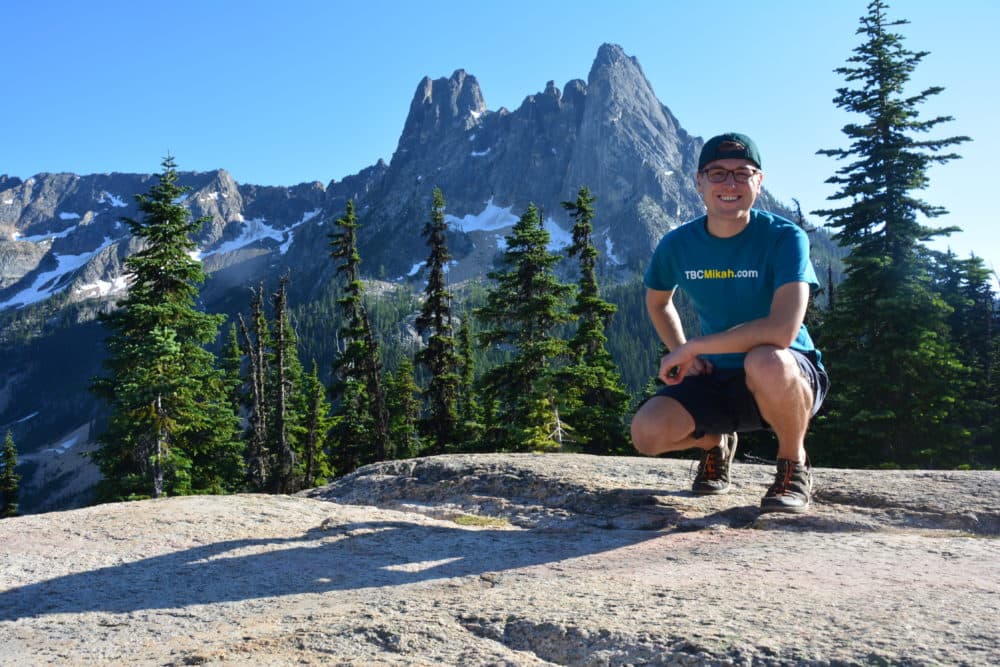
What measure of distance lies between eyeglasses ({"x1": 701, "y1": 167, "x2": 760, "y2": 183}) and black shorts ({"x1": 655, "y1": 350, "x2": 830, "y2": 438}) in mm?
1118

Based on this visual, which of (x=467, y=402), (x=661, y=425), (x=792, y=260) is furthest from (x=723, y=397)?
(x=467, y=402)

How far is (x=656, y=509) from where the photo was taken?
4.40 m

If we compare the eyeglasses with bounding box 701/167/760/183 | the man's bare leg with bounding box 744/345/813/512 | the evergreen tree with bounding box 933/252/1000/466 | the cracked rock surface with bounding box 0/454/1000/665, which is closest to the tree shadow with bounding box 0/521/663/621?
the cracked rock surface with bounding box 0/454/1000/665

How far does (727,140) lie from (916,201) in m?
16.7

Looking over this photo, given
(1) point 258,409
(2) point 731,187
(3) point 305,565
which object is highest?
(2) point 731,187

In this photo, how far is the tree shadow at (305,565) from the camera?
303cm

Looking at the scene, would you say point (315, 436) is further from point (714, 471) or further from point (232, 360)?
point (714, 471)

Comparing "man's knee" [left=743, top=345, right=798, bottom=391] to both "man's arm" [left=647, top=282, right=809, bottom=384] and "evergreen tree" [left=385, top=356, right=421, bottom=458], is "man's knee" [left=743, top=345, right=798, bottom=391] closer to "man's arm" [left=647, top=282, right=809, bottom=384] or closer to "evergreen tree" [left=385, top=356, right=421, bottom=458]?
"man's arm" [left=647, top=282, right=809, bottom=384]

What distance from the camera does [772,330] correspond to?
3615 millimetres

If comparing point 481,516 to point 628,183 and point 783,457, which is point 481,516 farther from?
point 628,183

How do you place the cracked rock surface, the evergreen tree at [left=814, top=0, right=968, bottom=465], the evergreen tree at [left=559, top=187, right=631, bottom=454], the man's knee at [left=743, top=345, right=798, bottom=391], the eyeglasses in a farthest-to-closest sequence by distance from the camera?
the evergreen tree at [left=559, top=187, right=631, bottom=454]
the evergreen tree at [left=814, top=0, right=968, bottom=465]
the eyeglasses
the man's knee at [left=743, top=345, right=798, bottom=391]
the cracked rock surface

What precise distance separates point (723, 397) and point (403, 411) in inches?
1440

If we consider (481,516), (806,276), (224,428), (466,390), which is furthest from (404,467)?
(466,390)

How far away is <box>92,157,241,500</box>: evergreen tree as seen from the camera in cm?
1862
